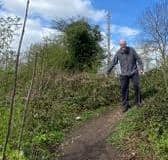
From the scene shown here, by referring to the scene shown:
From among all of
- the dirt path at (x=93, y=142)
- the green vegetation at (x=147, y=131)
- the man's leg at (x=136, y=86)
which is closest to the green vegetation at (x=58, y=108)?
the dirt path at (x=93, y=142)

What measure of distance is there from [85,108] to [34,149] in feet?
15.1

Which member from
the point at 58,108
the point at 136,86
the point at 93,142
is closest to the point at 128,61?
the point at 136,86

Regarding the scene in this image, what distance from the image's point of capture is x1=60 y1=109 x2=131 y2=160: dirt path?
10172 millimetres

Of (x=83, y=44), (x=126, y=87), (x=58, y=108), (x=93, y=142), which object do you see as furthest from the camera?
(x=83, y=44)

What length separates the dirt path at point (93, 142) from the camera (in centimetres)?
1017

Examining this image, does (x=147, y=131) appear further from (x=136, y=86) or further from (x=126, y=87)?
(x=126, y=87)

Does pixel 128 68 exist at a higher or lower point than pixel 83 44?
lower

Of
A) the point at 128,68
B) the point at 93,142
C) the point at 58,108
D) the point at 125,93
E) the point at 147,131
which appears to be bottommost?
→ the point at 93,142

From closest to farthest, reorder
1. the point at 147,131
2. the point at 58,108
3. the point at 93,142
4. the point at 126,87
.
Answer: the point at 147,131
the point at 93,142
the point at 126,87
the point at 58,108

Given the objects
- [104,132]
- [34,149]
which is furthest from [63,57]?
[34,149]

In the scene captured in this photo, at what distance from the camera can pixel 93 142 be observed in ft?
36.6

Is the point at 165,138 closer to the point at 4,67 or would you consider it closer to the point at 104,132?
the point at 104,132

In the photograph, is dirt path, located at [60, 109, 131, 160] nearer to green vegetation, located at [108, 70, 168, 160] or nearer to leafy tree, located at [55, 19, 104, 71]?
green vegetation, located at [108, 70, 168, 160]

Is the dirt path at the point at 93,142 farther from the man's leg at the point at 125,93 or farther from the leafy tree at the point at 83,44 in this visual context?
the leafy tree at the point at 83,44
